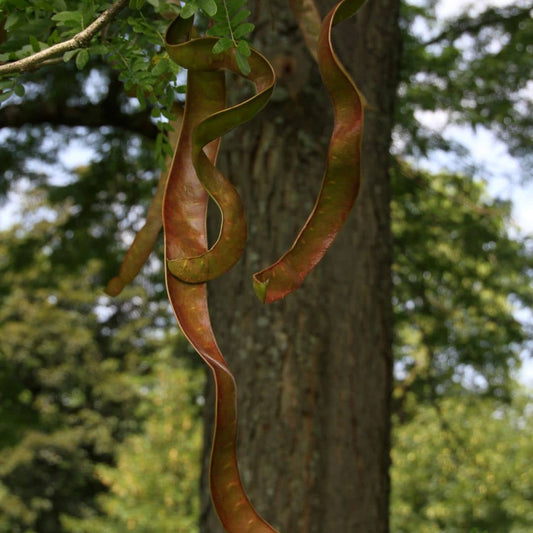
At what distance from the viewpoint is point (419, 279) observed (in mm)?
4930

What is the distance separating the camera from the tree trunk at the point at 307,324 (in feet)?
5.76

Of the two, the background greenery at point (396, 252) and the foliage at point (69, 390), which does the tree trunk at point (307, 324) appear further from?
the foliage at point (69, 390)

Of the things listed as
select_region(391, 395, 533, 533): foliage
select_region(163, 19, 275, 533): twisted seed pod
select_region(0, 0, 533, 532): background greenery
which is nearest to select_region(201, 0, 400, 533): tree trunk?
select_region(0, 0, 533, 532): background greenery

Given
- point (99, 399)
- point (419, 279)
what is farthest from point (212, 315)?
point (99, 399)

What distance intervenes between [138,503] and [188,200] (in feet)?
36.8

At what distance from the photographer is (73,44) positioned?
2.33ft

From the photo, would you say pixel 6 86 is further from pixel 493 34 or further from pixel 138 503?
pixel 138 503

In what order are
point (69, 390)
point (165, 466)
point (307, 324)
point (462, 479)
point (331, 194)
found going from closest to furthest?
point (331, 194) < point (307, 324) < point (165, 466) < point (462, 479) < point (69, 390)

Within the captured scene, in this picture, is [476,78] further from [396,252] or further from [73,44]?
[73,44]

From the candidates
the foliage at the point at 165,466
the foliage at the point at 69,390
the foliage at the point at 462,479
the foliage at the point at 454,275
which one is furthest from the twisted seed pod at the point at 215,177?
the foliage at the point at 69,390

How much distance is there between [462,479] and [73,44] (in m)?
11.7

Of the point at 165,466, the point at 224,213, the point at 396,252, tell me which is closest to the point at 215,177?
the point at 224,213

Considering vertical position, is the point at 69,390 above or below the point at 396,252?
above

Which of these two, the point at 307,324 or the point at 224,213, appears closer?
the point at 224,213
